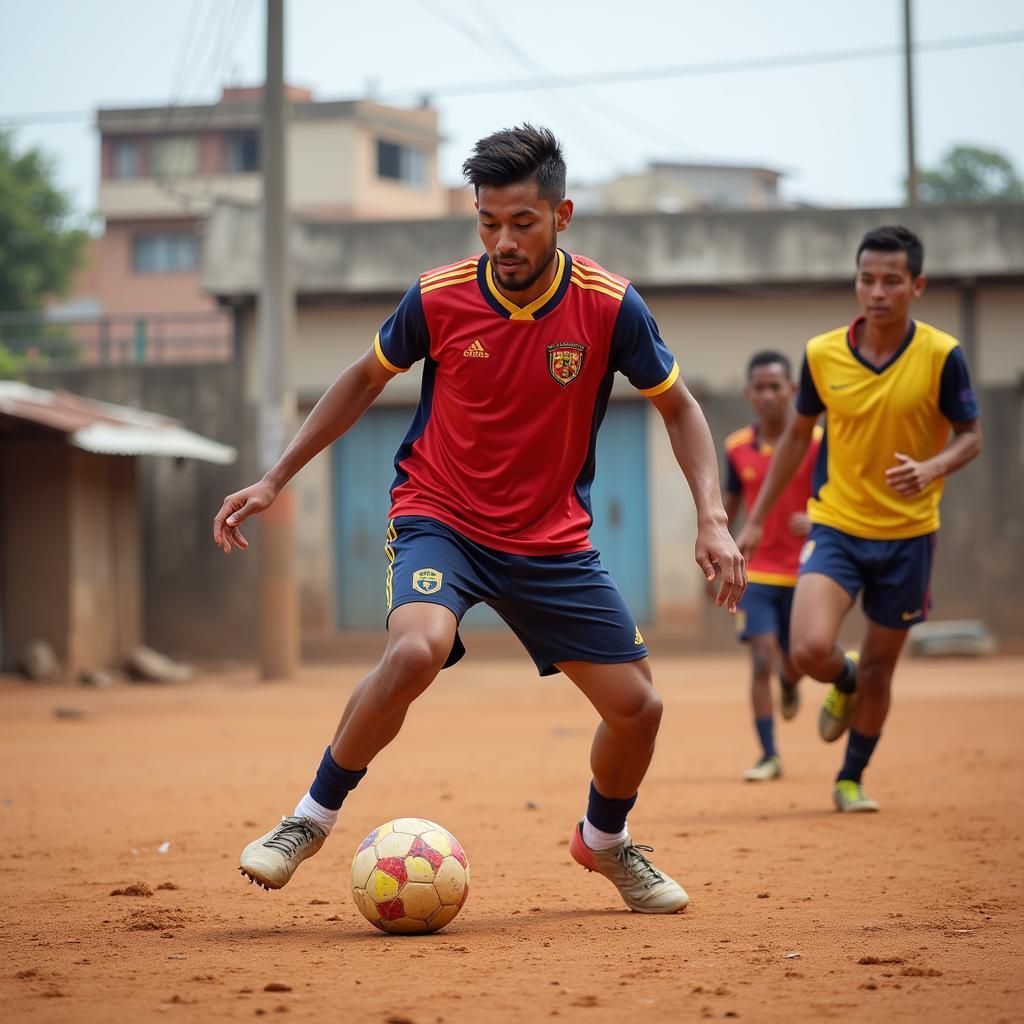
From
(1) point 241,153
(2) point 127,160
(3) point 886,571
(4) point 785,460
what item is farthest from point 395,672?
(2) point 127,160

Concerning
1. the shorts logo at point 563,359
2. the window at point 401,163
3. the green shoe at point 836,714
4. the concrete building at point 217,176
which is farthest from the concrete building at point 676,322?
the window at point 401,163

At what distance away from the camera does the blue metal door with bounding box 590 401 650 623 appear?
20.6 meters

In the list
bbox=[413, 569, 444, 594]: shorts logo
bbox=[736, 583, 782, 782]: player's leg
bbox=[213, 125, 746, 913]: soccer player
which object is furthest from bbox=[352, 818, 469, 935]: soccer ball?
bbox=[736, 583, 782, 782]: player's leg

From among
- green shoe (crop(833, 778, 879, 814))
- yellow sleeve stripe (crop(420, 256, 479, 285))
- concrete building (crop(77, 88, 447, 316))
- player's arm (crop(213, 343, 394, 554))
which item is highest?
concrete building (crop(77, 88, 447, 316))

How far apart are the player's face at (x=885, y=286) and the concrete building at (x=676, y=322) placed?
524 inches

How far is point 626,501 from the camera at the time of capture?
20.7m

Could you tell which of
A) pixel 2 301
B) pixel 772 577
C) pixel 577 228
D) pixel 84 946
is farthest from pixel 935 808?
pixel 2 301

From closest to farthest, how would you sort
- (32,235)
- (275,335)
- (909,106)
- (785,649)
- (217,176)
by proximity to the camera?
(785,649)
(275,335)
(909,106)
(32,235)
(217,176)

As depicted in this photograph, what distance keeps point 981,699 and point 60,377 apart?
43.1 ft

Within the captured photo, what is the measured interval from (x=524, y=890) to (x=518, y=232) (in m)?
2.28

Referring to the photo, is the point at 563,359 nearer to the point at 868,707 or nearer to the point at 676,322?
the point at 868,707

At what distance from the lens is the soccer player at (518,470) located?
Result: 4.65m

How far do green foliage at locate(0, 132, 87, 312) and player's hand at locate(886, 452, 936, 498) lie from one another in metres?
40.7

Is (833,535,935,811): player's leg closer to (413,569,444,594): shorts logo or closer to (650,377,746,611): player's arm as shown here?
(650,377,746,611): player's arm
